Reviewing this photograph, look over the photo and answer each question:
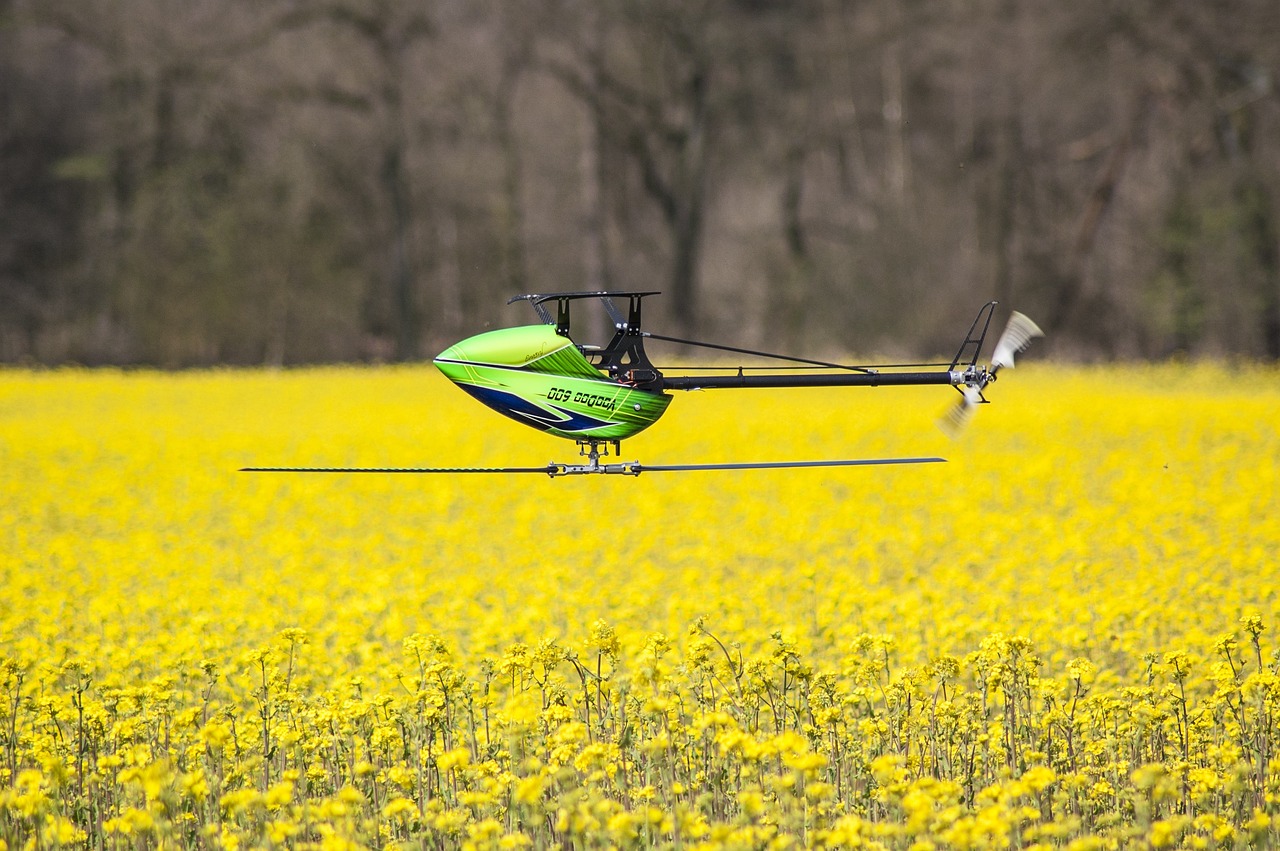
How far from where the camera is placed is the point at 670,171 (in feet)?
116

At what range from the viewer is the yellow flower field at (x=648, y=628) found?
18.8 ft

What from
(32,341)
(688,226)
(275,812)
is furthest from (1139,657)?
(32,341)

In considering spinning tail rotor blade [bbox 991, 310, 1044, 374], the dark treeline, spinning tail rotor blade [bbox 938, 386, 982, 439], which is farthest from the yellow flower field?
the dark treeline

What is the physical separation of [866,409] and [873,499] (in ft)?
16.1

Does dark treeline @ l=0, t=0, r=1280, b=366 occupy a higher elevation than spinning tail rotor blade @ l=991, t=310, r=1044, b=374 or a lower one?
higher

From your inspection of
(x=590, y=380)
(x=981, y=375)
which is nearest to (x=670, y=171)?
(x=981, y=375)

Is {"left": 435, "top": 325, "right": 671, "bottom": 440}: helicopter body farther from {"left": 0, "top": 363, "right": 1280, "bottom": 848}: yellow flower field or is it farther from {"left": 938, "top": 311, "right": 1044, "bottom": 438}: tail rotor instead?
{"left": 0, "top": 363, "right": 1280, "bottom": 848}: yellow flower field

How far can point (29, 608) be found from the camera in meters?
10.3

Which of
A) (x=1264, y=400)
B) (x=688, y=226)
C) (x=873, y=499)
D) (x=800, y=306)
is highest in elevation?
(x=688, y=226)

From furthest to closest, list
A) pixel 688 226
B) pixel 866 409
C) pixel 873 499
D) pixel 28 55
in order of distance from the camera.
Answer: pixel 28 55, pixel 688 226, pixel 866 409, pixel 873 499

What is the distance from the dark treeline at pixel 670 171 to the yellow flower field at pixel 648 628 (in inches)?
145

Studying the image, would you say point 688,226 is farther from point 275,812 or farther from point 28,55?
point 275,812

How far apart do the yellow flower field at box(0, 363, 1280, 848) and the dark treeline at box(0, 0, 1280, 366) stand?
3678mm

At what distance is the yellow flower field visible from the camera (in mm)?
5723
